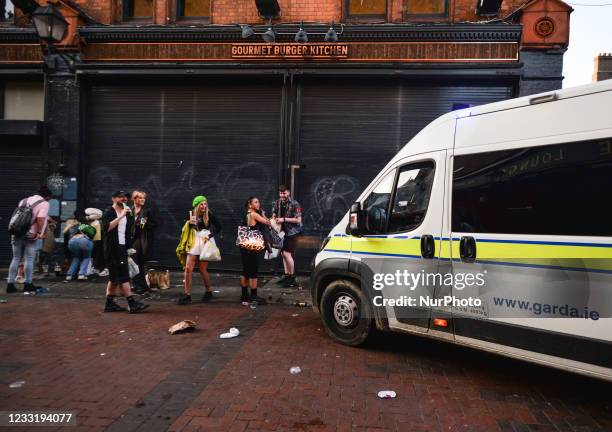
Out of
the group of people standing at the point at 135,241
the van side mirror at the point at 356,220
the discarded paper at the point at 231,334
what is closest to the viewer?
the van side mirror at the point at 356,220

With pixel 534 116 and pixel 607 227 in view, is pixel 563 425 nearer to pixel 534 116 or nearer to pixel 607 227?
pixel 607 227

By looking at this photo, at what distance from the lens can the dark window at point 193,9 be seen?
36.9ft

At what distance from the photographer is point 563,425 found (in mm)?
3520

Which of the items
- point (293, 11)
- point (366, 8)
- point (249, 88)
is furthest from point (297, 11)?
point (249, 88)

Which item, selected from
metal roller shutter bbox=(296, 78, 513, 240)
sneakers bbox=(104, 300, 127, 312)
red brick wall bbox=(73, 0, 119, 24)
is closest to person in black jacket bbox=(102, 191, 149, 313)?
sneakers bbox=(104, 300, 127, 312)

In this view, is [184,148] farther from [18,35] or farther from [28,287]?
[18,35]

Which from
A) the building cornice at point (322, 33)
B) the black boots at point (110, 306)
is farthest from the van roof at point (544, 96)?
the building cornice at point (322, 33)

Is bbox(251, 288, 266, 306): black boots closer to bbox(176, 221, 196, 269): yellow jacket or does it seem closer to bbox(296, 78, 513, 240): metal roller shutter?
bbox(176, 221, 196, 269): yellow jacket

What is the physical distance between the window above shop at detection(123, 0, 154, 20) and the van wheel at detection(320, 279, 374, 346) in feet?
31.1

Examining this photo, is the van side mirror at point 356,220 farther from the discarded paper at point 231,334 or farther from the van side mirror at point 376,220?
the discarded paper at point 231,334

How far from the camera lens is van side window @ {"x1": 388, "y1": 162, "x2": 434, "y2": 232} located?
473 centimetres

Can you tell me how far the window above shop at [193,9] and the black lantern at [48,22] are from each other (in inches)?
108

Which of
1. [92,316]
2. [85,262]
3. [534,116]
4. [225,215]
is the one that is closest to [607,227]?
[534,116]

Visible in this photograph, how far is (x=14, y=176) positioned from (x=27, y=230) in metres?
4.48
